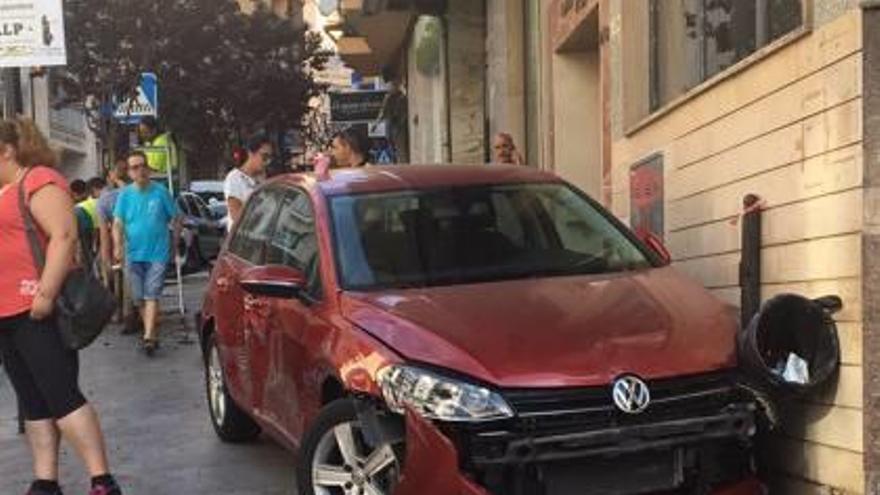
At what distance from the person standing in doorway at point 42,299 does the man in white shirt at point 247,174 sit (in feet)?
14.3

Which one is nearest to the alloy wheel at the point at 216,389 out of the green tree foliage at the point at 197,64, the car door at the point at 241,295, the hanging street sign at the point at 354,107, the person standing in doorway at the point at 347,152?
the car door at the point at 241,295

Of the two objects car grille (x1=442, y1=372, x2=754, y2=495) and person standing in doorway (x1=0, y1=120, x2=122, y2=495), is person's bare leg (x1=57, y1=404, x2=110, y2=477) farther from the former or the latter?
car grille (x1=442, y1=372, x2=754, y2=495)

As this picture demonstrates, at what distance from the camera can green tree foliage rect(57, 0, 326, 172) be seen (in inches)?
1363

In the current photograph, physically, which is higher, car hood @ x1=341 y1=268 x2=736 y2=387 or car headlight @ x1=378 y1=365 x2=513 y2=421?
car hood @ x1=341 y1=268 x2=736 y2=387

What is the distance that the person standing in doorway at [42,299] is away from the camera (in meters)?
5.93

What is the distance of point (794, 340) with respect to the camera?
17.5 ft

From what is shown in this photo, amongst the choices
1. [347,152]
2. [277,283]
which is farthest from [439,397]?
[347,152]

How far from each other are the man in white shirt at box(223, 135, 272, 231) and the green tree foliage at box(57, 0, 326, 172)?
2108cm

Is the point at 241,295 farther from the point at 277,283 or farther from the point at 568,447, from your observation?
the point at 568,447

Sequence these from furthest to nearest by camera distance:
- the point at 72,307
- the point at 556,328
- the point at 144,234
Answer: the point at 144,234 → the point at 72,307 → the point at 556,328

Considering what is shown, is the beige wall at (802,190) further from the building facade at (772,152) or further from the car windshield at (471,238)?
the car windshield at (471,238)

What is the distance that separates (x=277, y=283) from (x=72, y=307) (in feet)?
3.23

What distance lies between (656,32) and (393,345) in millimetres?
4947

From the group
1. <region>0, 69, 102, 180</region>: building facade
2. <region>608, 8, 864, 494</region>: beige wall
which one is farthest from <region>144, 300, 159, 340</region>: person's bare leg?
<region>0, 69, 102, 180</region>: building facade
